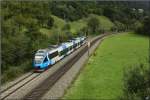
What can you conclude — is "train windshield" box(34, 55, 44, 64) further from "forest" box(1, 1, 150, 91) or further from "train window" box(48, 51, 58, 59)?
"train window" box(48, 51, 58, 59)

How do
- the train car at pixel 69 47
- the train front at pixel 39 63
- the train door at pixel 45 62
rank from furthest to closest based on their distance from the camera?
the train car at pixel 69 47 → the train door at pixel 45 62 → the train front at pixel 39 63

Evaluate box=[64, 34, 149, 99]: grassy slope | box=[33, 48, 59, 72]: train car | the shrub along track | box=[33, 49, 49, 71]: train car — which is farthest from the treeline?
box=[64, 34, 149, 99]: grassy slope

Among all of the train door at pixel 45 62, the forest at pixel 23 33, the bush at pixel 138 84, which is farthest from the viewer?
the train door at pixel 45 62

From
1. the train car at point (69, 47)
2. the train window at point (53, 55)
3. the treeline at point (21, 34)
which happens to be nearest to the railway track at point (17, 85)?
the treeline at point (21, 34)

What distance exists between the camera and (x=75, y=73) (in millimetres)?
55625

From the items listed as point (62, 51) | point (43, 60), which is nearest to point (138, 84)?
point (43, 60)

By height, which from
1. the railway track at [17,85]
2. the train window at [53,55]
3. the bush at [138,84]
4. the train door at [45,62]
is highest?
the bush at [138,84]

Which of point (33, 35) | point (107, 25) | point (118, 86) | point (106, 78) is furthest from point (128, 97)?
point (107, 25)

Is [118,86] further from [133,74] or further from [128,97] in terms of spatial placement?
[128,97]

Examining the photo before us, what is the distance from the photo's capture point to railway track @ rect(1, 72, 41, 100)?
42.4 metres

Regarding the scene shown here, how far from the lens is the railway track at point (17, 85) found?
42353mm

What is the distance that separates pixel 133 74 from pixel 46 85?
17.4 meters

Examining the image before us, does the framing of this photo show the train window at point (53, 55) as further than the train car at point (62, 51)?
No

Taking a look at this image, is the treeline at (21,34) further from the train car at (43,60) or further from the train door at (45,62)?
the train door at (45,62)
